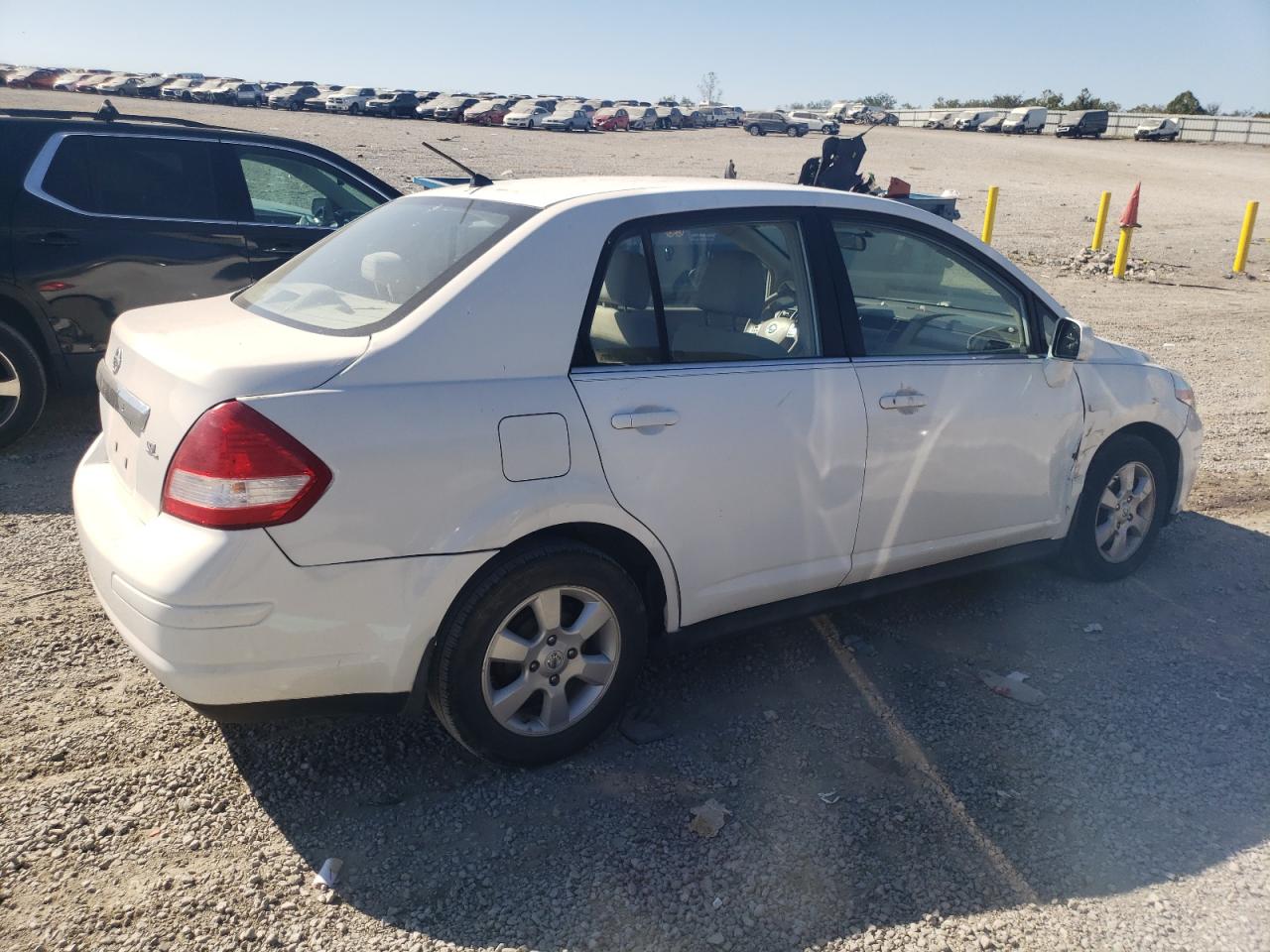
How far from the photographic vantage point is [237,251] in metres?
6.70

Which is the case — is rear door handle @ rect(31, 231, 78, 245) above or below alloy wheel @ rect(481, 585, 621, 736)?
above

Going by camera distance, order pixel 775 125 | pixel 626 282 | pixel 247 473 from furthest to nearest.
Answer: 1. pixel 775 125
2. pixel 626 282
3. pixel 247 473

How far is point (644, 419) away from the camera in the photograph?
3.24m

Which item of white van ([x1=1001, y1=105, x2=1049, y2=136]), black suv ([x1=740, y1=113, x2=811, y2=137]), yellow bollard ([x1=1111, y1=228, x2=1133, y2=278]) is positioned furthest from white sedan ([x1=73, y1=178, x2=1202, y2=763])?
white van ([x1=1001, y1=105, x2=1049, y2=136])

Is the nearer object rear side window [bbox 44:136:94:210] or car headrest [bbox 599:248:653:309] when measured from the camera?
car headrest [bbox 599:248:653:309]

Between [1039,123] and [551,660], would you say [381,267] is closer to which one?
[551,660]

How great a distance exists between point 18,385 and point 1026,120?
223ft

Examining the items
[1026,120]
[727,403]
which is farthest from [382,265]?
[1026,120]

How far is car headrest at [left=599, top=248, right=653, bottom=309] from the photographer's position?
3312 mm

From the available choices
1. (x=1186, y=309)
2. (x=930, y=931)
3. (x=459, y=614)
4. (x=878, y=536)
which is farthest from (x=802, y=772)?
(x=1186, y=309)

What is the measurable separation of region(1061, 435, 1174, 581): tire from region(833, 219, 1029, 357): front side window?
80cm

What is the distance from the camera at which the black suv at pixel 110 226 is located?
6.02 meters

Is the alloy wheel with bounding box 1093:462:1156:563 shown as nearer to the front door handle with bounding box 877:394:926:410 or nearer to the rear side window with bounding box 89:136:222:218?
the front door handle with bounding box 877:394:926:410

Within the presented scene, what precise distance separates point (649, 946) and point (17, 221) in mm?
5559
